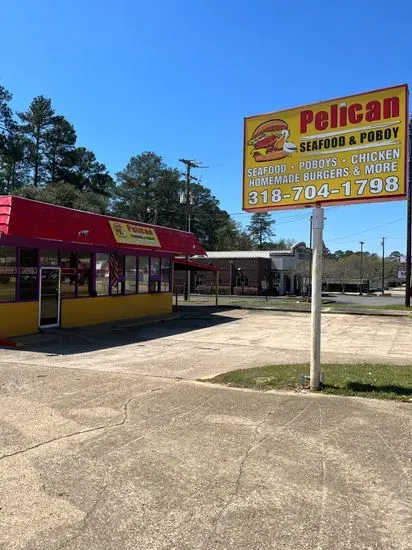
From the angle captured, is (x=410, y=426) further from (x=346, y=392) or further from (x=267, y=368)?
(x=267, y=368)

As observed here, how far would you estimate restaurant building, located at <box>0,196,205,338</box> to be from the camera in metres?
15.5

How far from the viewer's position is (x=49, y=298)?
17453 millimetres

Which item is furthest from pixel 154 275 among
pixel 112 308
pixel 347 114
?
pixel 347 114

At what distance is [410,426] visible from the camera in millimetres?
6145

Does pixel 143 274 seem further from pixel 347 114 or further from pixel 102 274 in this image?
pixel 347 114

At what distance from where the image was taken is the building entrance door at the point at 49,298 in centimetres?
1706

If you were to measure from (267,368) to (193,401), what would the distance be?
2955 mm

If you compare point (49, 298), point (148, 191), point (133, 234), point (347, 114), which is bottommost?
point (49, 298)

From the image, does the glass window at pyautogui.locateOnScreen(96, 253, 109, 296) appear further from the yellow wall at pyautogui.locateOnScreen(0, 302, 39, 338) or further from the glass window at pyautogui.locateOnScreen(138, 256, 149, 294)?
the yellow wall at pyautogui.locateOnScreen(0, 302, 39, 338)

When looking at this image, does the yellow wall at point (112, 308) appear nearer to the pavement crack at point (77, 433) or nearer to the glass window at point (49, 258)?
the glass window at point (49, 258)

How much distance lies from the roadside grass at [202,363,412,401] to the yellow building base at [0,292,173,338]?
8.79 meters

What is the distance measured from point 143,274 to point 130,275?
118cm

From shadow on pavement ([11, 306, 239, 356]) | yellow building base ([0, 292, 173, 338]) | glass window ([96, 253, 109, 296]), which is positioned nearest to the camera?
shadow on pavement ([11, 306, 239, 356])

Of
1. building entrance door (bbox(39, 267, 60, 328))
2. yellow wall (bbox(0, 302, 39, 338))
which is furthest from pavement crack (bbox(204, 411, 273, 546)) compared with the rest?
building entrance door (bbox(39, 267, 60, 328))
